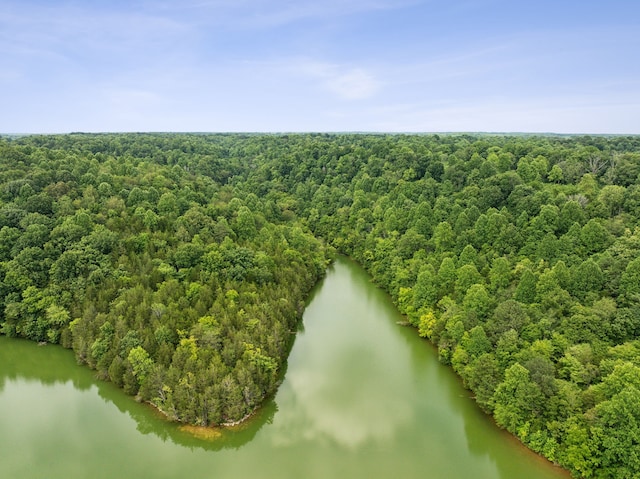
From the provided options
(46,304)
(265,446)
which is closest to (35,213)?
(46,304)

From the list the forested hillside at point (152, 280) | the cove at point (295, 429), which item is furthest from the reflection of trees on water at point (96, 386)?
the forested hillside at point (152, 280)

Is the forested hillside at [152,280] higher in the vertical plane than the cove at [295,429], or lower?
higher

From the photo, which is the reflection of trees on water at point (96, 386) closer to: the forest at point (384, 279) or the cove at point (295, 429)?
the cove at point (295, 429)

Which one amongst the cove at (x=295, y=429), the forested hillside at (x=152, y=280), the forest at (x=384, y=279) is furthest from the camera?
the forested hillside at (x=152, y=280)

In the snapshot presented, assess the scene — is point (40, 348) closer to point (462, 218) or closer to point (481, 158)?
point (462, 218)

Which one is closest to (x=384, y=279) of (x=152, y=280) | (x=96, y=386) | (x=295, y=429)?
(x=295, y=429)

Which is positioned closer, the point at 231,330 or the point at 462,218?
the point at 231,330

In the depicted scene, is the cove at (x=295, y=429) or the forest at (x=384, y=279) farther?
the forest at (x=384, y=279)
